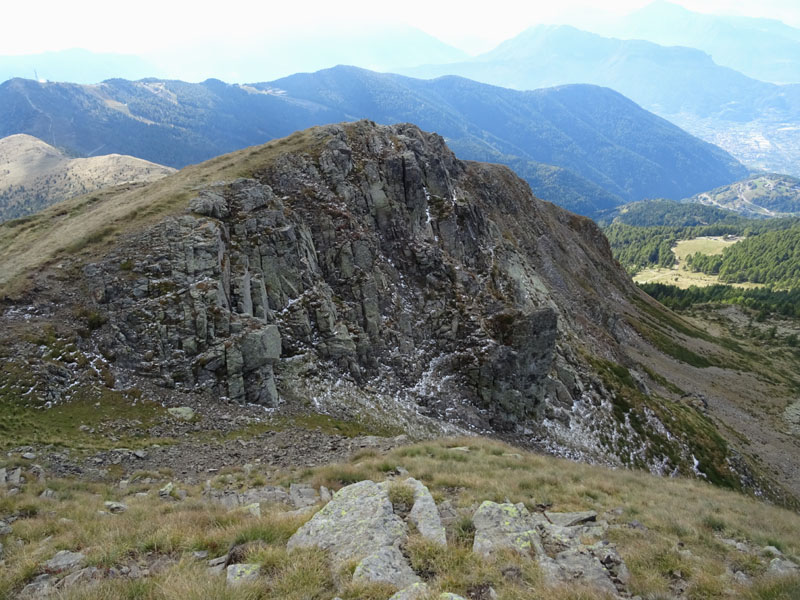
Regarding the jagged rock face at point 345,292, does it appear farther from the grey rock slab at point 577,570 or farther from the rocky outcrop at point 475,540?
the grey rock slab at point 577,570

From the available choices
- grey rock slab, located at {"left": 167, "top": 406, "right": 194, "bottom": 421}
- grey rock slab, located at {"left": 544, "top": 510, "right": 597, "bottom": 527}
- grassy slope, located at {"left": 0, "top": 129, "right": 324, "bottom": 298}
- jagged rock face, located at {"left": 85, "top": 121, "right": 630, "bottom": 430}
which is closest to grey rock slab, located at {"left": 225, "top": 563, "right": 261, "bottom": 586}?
grey rock slab, located at {"left": 544, "top": 510, "right": 597, "bottom": 527}

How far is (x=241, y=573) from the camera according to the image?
8.18 metres

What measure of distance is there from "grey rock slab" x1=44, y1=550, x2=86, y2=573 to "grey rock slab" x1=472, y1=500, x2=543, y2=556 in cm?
909

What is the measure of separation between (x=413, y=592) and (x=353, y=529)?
121 inches

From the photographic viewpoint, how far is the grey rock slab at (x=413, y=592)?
7.29 meters

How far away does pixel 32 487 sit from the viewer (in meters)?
→ 14.7

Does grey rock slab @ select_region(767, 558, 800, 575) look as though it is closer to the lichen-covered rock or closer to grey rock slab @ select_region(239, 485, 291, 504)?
grey rock slab @ select_region(239, 485, 291, 504)

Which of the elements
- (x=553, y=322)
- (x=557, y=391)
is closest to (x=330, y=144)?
(x=553, y=322)

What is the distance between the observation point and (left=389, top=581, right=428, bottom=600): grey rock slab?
7289 millimetres

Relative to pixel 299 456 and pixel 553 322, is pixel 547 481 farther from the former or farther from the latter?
pixel 553 322

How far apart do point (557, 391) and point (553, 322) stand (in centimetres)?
805

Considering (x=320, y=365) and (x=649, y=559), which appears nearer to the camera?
(x=649, y=559)

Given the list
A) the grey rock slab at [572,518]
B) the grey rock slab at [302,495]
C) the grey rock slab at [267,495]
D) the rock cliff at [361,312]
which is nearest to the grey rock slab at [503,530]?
the grey rock slab at [572,518]

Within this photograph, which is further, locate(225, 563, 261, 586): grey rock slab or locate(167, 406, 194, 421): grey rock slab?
locate(167, 406, 194, 421): grey rock slab
